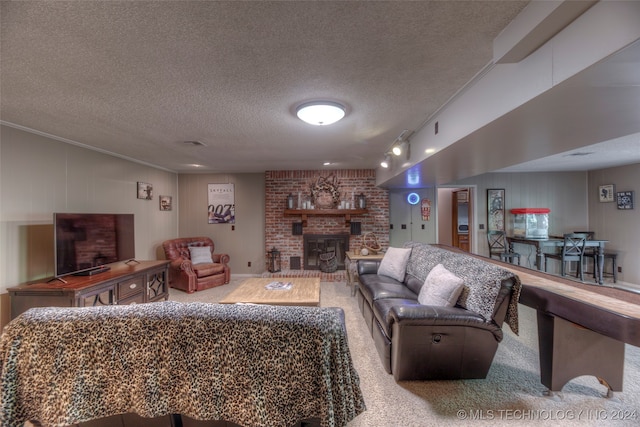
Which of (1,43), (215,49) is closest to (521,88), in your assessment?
(215,49)

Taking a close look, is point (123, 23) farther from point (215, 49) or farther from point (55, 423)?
point (55, 423)

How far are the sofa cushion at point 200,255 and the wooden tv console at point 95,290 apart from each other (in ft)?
3.48

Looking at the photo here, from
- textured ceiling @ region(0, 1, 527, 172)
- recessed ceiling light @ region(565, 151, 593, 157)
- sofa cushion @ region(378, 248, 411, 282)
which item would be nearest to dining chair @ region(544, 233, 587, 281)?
recessed ceiling light @ region(565, 151, 593, 157)

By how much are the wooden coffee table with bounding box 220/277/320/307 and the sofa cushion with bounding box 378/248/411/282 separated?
0.98 meters

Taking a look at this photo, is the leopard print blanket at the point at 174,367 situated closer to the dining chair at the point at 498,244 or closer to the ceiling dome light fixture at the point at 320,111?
the ceiling dome light fixture at the point at 320,111

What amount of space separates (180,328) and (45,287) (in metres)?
2.39

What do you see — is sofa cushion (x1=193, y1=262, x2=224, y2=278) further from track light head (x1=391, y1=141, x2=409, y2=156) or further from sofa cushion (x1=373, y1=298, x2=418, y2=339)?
track light head (x1=391, y1=141, x2=409, y2=156)

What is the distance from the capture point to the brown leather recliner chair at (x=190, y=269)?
4453 millimetres

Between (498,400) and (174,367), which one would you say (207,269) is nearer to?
(174,367)

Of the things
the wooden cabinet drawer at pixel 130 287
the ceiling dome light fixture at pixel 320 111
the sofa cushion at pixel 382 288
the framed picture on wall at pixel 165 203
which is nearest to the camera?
the ceiling dome light fixture at pixel 320 111

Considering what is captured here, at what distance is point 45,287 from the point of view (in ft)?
8.13

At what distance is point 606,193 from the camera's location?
16.6ft

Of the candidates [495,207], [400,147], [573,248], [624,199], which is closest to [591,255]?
[573,248]

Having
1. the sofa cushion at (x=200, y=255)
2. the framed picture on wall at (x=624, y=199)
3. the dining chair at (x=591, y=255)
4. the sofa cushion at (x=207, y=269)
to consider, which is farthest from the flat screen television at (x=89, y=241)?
the framed picture on wall at (x=624, y=199)
